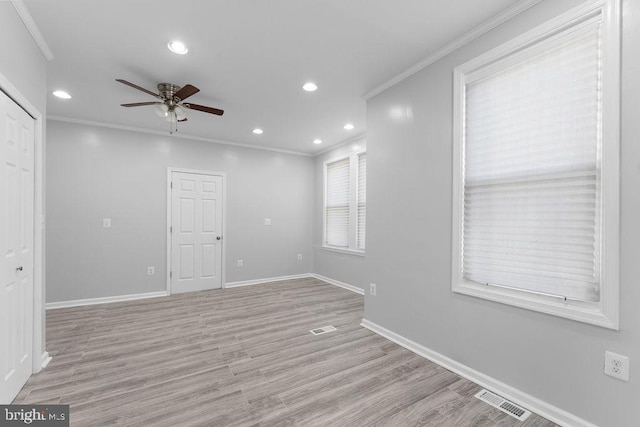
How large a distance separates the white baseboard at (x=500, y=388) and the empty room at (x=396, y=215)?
1cm

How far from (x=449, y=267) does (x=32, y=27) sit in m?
3.76

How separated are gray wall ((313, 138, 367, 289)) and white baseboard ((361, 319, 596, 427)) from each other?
2.08 m

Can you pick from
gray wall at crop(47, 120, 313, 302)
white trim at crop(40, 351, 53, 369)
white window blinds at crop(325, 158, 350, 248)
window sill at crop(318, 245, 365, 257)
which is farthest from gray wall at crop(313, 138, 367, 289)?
white trim at crop(40, 351, 53, 369)

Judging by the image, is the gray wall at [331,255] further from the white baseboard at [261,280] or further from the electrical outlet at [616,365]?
the electrical outlet at [616,365]

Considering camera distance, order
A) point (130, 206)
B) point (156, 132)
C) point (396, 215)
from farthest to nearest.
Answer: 1. point (156, 132)
2. point (130, 206)
3. point (396, 215)

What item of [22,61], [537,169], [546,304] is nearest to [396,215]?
[537,169]

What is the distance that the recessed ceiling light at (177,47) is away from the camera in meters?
2.31

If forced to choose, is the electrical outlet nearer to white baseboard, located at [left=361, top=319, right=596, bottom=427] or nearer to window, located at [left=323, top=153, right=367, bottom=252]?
white baseboard, located at [left=361, top=319, right=596, bottom=427]

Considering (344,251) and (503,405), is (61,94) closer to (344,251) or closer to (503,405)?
(344,251)

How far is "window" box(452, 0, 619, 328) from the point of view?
1.57 metres

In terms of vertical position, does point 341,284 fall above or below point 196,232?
below

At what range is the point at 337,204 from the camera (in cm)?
551

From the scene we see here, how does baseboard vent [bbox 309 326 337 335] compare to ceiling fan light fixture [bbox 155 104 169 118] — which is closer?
ceiling fan light fixture [bbox 155 104 169 118]

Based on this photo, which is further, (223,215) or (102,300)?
(223,215)
